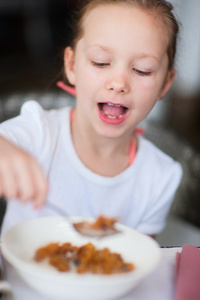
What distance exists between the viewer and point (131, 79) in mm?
934

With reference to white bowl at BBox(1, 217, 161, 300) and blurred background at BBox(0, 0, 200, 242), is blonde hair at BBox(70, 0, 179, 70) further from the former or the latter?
blurred background at BBox(0, 0, 200, 242)

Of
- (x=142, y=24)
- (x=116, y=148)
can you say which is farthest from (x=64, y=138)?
(x=142, y=24)

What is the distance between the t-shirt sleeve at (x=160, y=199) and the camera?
46.4 inches

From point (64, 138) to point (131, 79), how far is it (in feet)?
0.95

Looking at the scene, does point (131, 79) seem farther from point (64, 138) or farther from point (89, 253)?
point (89, 253)

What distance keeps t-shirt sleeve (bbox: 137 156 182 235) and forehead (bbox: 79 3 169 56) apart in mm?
364

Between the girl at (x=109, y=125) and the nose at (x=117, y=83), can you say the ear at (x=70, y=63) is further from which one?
the nose at (x=117, y=83)

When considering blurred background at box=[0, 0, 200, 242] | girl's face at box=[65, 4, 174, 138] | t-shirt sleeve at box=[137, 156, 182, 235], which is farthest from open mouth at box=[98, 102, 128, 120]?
blurred background at box=[0, 0, 200, 242]

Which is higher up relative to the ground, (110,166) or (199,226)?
(110,166)

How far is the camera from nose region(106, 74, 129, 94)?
908 millimetres

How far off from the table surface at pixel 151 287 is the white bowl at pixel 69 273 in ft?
0.07

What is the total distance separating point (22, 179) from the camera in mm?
528

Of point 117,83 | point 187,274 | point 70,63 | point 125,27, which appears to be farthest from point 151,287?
point 70,63

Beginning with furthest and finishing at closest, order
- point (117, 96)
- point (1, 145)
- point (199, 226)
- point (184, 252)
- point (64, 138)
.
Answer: point (199, 226), point (64, 138), point (117, 96), point (184, 252), point (1, 145)
